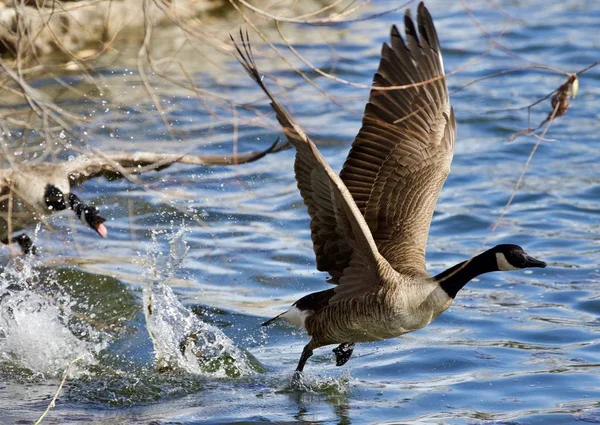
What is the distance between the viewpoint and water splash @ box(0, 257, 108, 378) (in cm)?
632

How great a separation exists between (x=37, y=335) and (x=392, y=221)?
249 cm

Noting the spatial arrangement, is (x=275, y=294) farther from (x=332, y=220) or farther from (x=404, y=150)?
(x=332, y=220)

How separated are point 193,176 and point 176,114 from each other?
254cm

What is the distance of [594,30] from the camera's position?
52.6 ft

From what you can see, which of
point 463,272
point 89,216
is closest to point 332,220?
point 463,272

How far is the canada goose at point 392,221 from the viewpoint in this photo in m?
5.76

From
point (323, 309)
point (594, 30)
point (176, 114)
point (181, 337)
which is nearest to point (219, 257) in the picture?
point (181, 337)

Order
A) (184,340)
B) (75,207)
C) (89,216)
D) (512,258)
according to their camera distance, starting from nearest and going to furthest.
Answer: (512,258) < (184,340) < (89,216) < (75,207)

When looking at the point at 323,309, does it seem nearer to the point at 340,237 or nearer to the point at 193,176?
the point at 340,237

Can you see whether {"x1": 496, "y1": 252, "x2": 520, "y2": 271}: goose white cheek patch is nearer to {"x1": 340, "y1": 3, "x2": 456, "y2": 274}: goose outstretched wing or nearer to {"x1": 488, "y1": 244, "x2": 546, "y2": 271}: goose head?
{"x1": 488, "y1": 244, "x2": 546, "y2": 271}: goose head

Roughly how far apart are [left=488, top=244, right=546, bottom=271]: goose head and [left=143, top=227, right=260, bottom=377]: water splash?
5.87 ft

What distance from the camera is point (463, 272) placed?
19.3ft

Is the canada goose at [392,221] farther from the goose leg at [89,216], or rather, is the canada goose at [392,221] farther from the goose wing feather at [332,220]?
the goose leg at [89,216]

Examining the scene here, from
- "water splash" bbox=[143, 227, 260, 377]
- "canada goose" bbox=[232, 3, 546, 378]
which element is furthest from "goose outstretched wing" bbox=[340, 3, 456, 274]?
"water splash" bbox=[143, 227, 260, 377]
